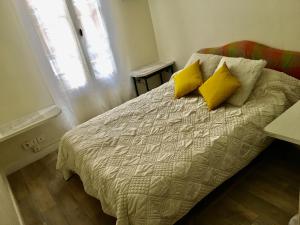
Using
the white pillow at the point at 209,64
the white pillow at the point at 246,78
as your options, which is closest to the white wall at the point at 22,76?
the white pillow at the point at 209,64

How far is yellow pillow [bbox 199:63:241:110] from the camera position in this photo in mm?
2068

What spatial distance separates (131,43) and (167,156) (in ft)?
7.13

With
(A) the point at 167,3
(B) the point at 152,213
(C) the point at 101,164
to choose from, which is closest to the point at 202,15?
(A) the point at 167,3

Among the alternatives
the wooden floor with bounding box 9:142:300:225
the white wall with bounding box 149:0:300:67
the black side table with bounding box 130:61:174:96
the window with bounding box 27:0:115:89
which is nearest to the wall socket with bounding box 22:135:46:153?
the wooden floor with bounding box 9:142:300:225

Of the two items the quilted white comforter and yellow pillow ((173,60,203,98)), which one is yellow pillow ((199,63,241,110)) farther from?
yellow pillow ((173,60,203,98))

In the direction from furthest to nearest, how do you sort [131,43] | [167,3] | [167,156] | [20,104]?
1. [131,43]
2. [167,3]
3. [20,104]
4. [167,156]

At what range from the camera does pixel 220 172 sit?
5.67 feet

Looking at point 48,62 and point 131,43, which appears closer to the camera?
point 48,62

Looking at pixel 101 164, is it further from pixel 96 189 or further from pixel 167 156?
pixel 167 156

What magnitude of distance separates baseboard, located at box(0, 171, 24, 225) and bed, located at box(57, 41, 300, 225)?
1.62 feet

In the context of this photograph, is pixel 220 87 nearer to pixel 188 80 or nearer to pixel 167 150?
pixel 188 80

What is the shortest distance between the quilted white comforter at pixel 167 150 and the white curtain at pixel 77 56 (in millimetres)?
864

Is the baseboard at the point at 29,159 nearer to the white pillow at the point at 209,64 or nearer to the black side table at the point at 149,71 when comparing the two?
the black side table at the point at 149,71

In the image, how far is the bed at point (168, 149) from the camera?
150 centimetres
